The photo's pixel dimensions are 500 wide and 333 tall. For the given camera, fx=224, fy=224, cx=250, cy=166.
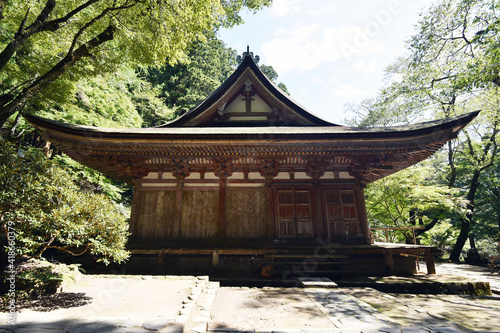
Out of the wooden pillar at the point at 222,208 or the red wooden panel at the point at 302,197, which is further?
the red wooden panel at the point at 302,197

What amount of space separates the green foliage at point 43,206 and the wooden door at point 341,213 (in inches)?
274

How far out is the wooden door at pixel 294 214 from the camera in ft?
27.7

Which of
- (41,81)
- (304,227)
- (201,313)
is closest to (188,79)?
(41,81)

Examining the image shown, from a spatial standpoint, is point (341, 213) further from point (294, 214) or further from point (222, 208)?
point (222, 208)

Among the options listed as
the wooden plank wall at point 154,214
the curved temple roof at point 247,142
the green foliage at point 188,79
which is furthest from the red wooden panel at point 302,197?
the green foliage at point 188,79

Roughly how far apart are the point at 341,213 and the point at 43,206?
8668mm

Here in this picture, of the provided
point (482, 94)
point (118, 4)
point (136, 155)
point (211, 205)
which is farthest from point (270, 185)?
point (482, 94)

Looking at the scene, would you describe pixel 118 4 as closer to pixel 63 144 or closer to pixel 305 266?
pixel 63 144

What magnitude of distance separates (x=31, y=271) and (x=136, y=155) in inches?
157

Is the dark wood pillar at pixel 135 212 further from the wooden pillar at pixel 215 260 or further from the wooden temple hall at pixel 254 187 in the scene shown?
the wooden pillar at pixel 215 260

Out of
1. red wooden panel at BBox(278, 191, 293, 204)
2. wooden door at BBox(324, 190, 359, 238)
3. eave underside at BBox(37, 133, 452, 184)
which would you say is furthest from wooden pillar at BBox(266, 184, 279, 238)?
wooden door at BBox(324, 190, 359, 238)

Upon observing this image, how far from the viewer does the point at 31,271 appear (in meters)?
4.90

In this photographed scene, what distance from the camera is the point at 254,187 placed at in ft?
29.1

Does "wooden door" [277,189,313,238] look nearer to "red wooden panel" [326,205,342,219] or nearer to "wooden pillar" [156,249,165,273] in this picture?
"red wooden panel" [326,205,342,219]
